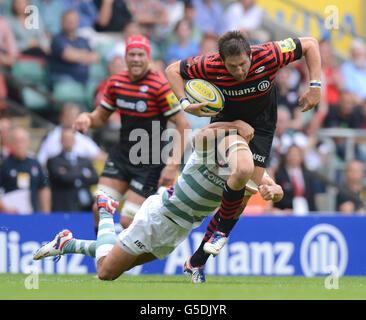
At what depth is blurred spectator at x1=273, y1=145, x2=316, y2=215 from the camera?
11758 mm

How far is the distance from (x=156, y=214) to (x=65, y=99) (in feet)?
21.6

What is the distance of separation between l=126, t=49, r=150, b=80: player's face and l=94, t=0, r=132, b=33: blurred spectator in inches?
218

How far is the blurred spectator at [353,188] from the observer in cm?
1234

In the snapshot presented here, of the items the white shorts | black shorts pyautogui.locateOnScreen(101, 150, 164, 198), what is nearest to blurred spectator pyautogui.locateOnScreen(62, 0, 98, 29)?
black shorts pyautogui.locateOnScreen(101, 150, 164, 198)

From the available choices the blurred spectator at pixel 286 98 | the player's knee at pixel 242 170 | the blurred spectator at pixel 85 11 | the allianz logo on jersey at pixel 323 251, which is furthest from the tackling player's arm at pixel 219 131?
the blurred spectator at pixel 85 11

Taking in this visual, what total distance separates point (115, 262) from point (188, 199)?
0.88m

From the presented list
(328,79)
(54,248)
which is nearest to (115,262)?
(54,248)

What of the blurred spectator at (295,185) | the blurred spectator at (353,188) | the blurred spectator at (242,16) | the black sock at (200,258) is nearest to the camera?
the black sock at (200,258)

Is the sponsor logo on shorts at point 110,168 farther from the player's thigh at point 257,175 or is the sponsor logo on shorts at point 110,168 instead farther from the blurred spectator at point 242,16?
the blurred spectator at point 242,16

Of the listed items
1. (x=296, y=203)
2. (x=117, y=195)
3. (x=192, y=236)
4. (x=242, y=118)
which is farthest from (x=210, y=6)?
(x=242, y=118)

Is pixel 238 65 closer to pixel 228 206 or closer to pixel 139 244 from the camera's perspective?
pixel 228 206
